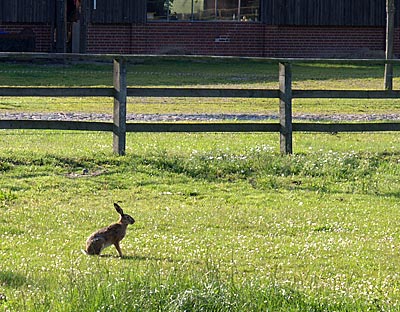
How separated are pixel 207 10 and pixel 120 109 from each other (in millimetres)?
24061

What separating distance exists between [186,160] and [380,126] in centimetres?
308

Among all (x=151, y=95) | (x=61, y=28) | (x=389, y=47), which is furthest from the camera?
(x=61, y=28)

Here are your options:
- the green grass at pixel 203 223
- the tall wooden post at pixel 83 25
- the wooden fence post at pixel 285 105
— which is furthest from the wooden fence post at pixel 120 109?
the tall wooden post at pixel 83 25

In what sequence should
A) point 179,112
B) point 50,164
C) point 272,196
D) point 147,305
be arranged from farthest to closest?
1. point 179,112
2. point 50,164
3. point 272,196
4. point 147,305

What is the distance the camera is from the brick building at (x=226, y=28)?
119 feet

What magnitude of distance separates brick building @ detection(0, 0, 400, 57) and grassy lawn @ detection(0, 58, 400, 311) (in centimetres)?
1974

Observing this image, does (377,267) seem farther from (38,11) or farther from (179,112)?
(38,11)

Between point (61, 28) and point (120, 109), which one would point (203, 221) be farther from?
point (61, 28)

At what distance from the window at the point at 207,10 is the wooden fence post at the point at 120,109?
2338 cm

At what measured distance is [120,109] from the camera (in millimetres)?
13961

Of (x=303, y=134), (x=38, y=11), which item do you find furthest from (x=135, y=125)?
(x=38, y=11)

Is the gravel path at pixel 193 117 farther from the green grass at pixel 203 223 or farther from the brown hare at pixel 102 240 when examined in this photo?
the brown hare at pixel 102 240

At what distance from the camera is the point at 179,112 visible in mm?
21328

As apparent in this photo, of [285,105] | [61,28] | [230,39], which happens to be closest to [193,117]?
[285,105]
